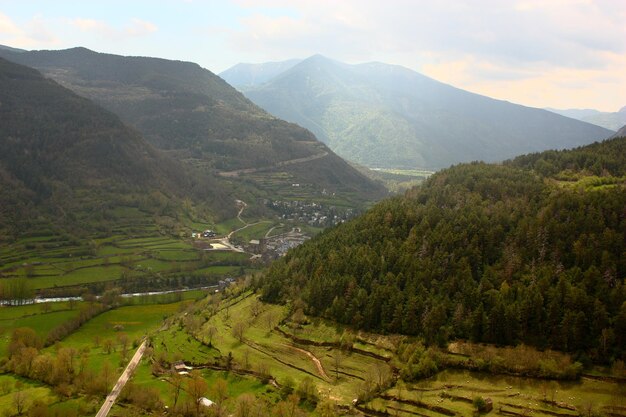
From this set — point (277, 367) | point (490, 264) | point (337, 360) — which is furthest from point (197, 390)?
point (490, 264)

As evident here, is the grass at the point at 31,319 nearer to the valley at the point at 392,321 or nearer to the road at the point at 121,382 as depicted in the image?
the valley at the point at 392,321

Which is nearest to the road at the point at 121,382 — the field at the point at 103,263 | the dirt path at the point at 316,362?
the dirt path at the point at 316,362

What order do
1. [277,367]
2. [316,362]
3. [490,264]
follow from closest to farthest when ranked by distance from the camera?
1. [316,362]
2. [277,367]
3. [490,264]

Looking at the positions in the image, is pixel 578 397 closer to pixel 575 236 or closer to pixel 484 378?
pixel 484 378

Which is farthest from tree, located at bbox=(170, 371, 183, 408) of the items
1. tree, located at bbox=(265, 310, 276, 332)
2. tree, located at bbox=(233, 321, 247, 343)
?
tree, located at bbox=(265, 310, 276, 332)

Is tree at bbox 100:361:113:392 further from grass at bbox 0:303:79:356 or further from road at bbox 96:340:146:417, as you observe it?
grass at bbox 0:303:79:356

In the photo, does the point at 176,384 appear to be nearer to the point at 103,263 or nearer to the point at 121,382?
the point at 121,382

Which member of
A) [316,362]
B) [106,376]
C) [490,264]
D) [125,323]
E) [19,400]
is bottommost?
[125,323]
